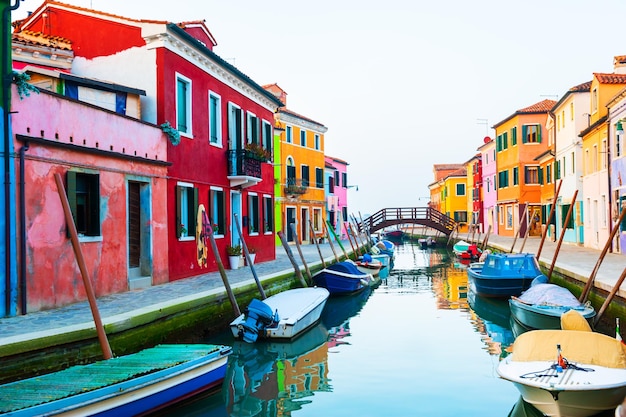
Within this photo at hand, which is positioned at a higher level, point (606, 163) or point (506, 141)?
point (506, 141)

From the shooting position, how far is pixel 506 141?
40281 mm

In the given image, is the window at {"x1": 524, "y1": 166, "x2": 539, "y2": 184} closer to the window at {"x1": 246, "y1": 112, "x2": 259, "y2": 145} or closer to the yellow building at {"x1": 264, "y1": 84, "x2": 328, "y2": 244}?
the yellow building at {"x1": 264, "y1": 84, "x2": 328, "y2": 244}

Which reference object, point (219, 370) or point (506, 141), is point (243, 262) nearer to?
point (219, 370)

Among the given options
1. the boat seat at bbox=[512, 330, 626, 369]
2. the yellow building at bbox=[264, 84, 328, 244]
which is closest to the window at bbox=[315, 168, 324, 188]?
the yellow building at bbox=[264, 84, 328, 244]

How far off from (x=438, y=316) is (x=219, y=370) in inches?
333

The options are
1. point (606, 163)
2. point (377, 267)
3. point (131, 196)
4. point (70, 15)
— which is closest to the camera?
point (131, 196)

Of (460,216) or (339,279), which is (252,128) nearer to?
(339,279)

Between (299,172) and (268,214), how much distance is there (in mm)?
14098

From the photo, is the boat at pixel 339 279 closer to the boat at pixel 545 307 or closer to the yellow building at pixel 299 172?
the boat at pixel 545 307

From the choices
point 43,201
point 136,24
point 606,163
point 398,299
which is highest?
point 136,24

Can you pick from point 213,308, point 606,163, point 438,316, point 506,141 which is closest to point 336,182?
point 506,141

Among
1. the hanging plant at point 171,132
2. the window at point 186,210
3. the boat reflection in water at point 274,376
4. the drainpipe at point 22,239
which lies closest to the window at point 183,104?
the hanging plant at point 171,132

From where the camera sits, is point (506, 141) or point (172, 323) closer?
point (172, 323)

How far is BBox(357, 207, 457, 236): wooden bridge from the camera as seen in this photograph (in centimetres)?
4844
